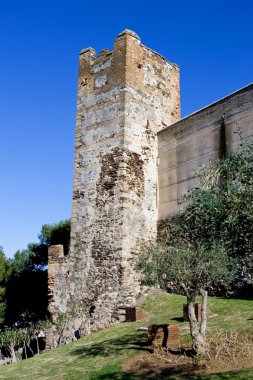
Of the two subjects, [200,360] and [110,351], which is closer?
[200,360]

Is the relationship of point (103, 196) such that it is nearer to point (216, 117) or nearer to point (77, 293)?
point (77, 293)

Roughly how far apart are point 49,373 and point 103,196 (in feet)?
26.3

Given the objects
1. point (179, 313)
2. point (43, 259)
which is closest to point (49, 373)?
point (179, 313)

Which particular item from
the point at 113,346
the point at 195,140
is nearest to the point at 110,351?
the point at 113,346

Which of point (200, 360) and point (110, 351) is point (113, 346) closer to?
point (110, 351)

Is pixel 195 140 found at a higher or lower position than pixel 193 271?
higher

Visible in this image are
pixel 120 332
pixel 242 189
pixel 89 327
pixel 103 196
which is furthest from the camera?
pixel 103 196

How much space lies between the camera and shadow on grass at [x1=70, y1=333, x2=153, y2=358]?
10.1m

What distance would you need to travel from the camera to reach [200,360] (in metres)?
8.22

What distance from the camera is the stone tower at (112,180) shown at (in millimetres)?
15719

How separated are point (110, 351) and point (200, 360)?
2.75 m

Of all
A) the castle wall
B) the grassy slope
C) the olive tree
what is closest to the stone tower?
the castle wall

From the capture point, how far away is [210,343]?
9.00 meters

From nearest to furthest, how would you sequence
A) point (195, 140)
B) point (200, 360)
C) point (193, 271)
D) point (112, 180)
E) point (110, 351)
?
point (200, 360) → point (193, 271) → point (110, 351) → point (195, 140) → point (112, 180)
